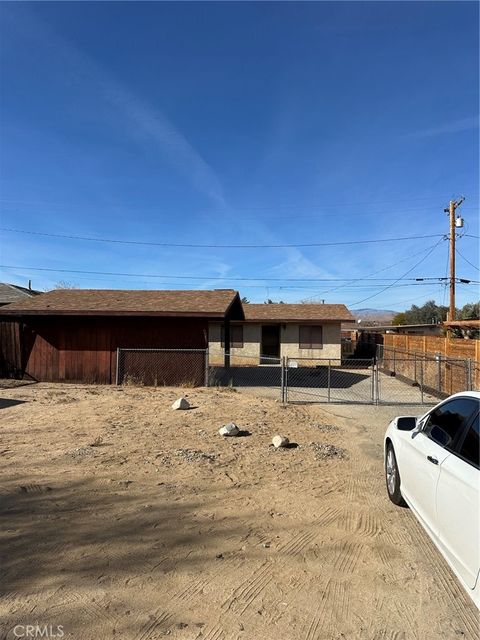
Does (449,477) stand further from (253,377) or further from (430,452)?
(253,377)

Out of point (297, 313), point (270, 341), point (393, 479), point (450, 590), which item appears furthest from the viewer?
point (270, 341)

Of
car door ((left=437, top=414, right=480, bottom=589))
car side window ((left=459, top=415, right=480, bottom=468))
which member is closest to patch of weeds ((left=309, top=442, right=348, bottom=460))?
car door ((left=437, top=414, right=480, bottom=589))

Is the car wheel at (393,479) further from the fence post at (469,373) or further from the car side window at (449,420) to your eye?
the fence post at (469,373)

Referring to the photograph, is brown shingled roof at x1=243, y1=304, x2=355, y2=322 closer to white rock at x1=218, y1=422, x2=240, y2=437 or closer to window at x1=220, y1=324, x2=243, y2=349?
window at x1=220, y1=324, x2=243, y2=349

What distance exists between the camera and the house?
15.5 m

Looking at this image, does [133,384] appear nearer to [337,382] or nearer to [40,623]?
[337,382]

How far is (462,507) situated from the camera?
289 cm

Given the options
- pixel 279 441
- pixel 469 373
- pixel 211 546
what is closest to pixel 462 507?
pixel 211 546

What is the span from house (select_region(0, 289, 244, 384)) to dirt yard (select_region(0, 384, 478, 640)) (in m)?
7.95

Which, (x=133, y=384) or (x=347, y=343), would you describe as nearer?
(x=133, y=384)

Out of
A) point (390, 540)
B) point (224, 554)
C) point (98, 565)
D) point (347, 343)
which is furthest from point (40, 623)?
point (347, 343)

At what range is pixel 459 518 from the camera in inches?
115

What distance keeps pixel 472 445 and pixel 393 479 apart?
6.87 ft

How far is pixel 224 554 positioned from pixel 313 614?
0.98 meters
